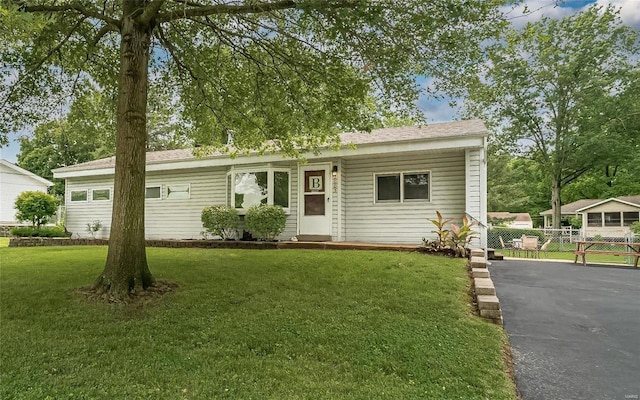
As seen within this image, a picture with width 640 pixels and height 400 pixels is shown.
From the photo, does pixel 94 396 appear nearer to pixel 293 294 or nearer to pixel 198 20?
pixel 293 294

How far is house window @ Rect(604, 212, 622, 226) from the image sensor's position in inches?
984

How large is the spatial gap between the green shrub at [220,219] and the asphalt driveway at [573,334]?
6851 millimetres

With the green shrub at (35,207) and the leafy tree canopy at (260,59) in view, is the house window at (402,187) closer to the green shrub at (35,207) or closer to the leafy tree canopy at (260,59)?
the leafy tree canopy at (260,59)

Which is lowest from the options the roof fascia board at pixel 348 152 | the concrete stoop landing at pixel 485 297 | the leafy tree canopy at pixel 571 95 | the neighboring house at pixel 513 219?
the concrete stoop landing at pixel 485 297

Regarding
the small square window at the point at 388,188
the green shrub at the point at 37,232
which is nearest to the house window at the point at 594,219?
the small square window at the point at 388,188

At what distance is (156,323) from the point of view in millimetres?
3910

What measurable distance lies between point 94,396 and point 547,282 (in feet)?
23.7

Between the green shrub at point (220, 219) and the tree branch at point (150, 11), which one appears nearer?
the tree branch at point (150, 11)

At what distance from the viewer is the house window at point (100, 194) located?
13.2 m

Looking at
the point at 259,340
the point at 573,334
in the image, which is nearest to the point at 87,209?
the point at 259,340

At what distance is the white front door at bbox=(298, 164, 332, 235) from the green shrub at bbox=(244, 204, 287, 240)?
1.94 feet

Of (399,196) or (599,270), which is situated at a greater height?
(399,196)

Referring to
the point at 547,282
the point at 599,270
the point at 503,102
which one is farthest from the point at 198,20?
the point at 503,102

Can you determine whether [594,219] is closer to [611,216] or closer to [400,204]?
[611,216]
